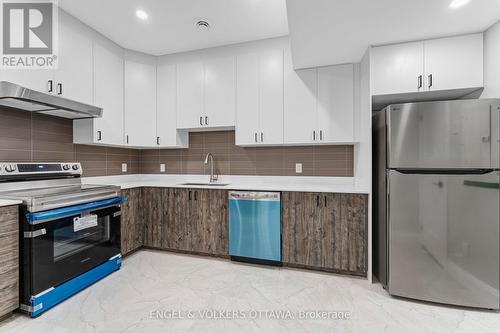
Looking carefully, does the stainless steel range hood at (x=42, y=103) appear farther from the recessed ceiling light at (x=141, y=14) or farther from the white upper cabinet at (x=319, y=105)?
the white upper cabinet at (x=319, y=105)

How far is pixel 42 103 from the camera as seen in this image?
2068 mm

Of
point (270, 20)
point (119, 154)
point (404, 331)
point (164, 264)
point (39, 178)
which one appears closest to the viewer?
point (404, 331)

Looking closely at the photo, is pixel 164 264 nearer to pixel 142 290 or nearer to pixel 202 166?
pixel 142 290

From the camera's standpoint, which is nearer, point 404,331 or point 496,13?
point 404,331

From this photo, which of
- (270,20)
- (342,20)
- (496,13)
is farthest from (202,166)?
(496,13)

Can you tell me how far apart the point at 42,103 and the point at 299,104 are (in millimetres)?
2466

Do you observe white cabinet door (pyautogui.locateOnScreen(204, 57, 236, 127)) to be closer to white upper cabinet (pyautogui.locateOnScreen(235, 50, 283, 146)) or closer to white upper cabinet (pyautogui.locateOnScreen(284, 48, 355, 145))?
white upper cabinet (pyautogui.locateOnScreen(235, 50, 283, 146))

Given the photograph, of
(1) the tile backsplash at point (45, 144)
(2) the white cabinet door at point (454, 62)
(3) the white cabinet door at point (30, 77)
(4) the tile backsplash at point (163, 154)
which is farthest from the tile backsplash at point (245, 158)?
(3) the white cabinet door at point (30, 77)

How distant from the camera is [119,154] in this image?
11.2 feet

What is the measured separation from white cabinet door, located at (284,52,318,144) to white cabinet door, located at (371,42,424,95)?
66 cm

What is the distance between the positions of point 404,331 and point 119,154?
363cm

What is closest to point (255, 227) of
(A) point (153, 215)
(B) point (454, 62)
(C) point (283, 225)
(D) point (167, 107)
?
(C) point (283, 225)

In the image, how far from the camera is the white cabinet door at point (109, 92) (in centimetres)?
272

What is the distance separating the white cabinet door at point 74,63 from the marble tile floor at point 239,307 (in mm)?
1895
